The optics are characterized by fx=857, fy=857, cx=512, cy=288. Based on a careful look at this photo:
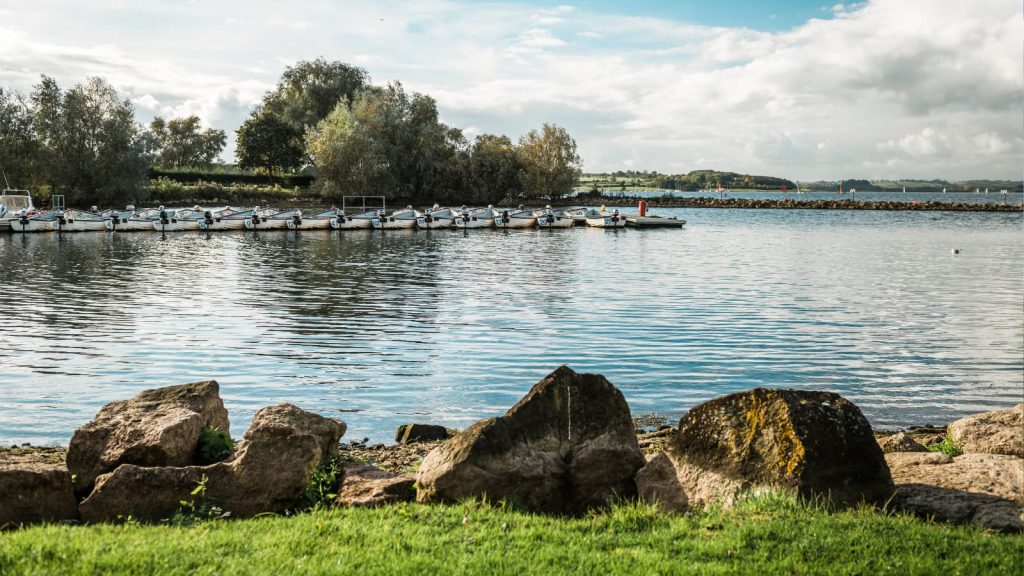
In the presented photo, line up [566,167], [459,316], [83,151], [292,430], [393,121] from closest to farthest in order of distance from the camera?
1. [292,430]
2. [459,316]
3. [83,151]
4. [393,121]
5. [566,167]

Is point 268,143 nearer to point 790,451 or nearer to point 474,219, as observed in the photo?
point 474,219

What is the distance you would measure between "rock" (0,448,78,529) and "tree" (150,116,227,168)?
150004 mm

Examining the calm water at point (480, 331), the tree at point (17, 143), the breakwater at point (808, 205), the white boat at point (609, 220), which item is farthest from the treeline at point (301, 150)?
the calm water at point (480, 331)

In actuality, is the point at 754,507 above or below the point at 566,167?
below

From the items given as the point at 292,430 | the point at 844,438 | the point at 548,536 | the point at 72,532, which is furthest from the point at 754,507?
the point at 72,532

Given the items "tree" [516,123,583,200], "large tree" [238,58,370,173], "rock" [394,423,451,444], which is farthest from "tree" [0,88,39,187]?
"rock" [394,423,451,444]

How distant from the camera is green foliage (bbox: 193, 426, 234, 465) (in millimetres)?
9375

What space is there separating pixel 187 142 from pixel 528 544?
6211 inches

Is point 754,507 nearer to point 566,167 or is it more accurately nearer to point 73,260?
point 73,260

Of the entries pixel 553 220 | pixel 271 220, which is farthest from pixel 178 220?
pixel 553 220

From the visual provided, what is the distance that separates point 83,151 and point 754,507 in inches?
3790

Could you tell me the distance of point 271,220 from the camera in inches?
3204

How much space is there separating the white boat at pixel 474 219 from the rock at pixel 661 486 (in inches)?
3172

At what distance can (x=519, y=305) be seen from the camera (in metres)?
30.6
